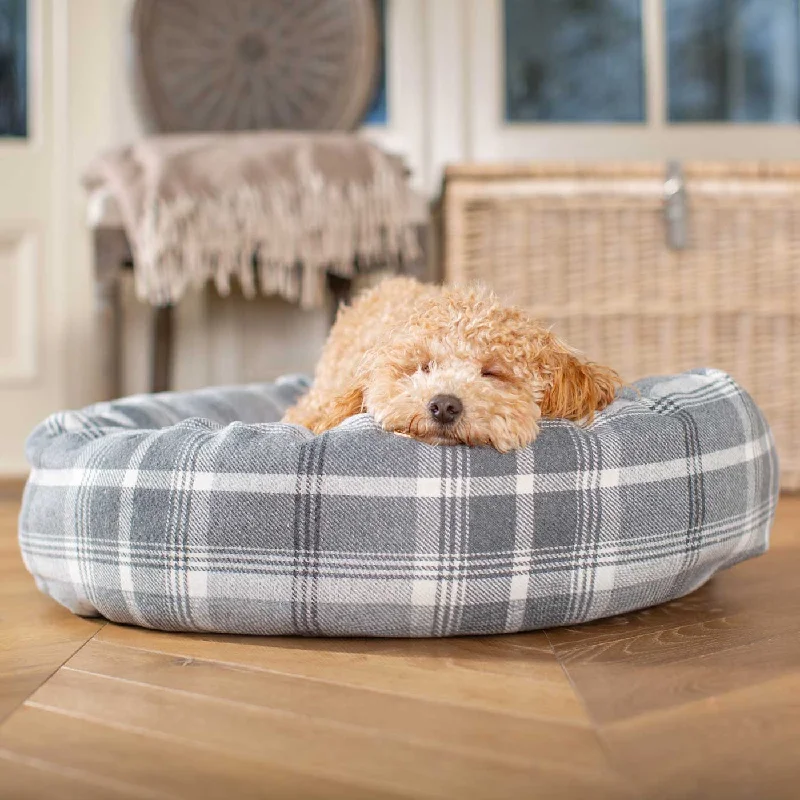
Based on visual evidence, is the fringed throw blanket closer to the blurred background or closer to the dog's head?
the blurred background

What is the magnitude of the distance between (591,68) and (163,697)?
10.2ft

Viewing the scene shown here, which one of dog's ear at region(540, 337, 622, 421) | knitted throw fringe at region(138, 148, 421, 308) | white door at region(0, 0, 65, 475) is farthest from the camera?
white door at region(0, 0, 65, 475)

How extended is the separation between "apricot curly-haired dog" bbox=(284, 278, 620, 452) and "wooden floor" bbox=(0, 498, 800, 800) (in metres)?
0.30

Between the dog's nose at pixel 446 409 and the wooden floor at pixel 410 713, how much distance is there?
30 cm

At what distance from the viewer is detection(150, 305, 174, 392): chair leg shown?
3.09 m

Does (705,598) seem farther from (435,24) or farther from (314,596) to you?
(435,24)

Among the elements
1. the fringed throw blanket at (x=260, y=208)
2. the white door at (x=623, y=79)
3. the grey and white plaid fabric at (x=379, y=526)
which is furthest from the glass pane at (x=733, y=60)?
the grey and white plaid fabric at (x=379, y=526)

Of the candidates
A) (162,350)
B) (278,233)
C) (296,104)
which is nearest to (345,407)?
(278,233)

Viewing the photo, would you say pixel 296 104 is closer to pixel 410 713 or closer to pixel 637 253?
pixel 637 253

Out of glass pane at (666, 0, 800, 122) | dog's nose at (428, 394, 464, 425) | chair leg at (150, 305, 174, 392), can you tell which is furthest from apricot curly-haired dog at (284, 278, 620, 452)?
glass pane at (666, 0, 800, 122)

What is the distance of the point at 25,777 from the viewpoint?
0.77m

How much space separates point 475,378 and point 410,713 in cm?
52

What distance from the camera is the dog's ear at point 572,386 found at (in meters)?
1.29

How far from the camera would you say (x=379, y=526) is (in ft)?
3.75
